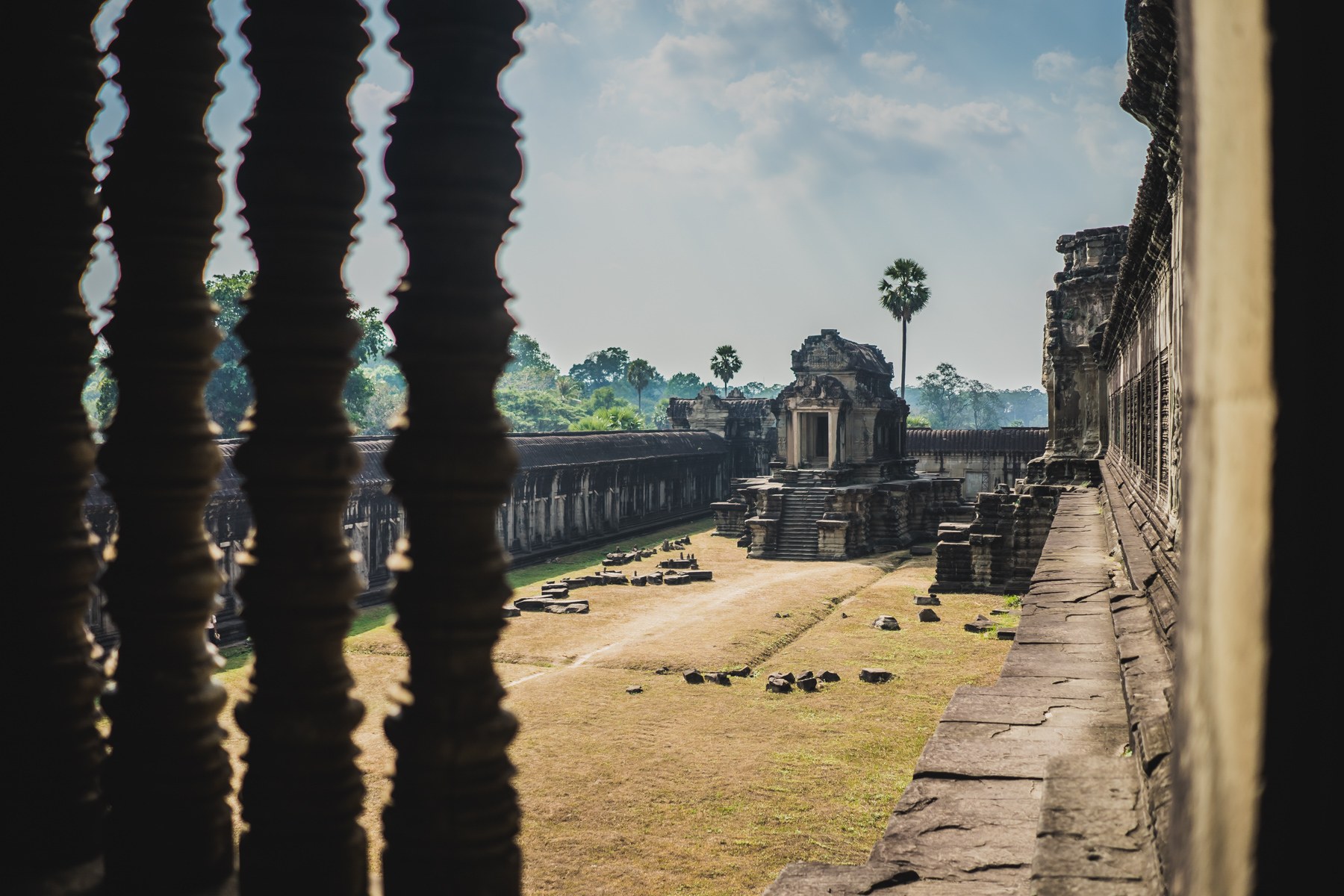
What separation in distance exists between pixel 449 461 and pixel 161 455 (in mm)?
790

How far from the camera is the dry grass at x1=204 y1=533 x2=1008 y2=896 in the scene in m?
8.72

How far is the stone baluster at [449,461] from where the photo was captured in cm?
198

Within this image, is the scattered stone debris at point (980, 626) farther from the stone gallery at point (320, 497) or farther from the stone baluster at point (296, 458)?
the stone baluster at point (296, 458)

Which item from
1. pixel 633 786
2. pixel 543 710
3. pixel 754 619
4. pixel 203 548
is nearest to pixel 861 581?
pixel 754 619

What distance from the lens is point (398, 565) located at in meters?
2.05

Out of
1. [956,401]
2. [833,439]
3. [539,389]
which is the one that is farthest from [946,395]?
[833,439]

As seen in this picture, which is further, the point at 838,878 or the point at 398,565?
the point at 838,878

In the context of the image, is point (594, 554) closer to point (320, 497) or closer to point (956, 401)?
point (320, 497)

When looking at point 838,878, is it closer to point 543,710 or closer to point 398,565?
point 398,565

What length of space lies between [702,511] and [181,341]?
42853 millimetres

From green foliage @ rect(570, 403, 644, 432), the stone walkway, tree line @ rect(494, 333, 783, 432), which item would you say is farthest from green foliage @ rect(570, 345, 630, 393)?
the stone walkway

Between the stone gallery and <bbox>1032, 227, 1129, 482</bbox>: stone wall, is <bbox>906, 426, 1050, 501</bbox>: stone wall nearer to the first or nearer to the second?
<bbox>1032, 227, 1129, 482</bbox>: stone wall

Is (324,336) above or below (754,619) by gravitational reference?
above

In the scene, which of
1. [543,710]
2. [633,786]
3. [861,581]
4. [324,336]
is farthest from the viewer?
[861,581]
